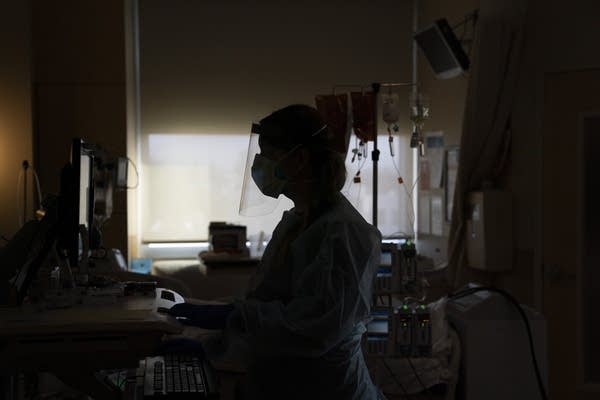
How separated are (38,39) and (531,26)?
305 centimetres

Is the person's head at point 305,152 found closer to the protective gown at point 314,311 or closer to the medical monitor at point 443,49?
the protective gown at point 314,311

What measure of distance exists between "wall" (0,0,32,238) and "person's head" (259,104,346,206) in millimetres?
3074

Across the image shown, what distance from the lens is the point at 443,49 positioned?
412cm

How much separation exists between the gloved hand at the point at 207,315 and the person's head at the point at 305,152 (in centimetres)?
36

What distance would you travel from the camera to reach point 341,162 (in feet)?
5.54

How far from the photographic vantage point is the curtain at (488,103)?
3.80 m

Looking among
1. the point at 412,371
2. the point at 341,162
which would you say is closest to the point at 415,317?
the point at 412,371

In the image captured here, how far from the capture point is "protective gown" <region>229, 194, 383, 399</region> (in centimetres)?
150

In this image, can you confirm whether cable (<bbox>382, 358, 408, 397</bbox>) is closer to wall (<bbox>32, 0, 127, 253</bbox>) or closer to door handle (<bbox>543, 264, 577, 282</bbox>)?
door handle (<bbox>543, 264, 577, 282</bbox>)

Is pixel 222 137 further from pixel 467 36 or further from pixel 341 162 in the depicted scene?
pixel 341 162

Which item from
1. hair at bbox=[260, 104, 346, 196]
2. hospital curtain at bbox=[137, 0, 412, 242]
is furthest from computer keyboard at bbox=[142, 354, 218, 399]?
hospital curtain at bbox=[137, 0, 412, 242]

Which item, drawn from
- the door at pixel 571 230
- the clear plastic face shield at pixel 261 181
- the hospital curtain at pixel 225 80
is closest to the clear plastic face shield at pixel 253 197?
the clear plastic face shield at pixel 261 181

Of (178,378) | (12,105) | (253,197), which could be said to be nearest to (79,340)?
(178,378)

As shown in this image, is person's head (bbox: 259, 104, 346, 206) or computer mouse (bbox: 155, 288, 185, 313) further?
computer mouse (bbox: 155, 288, 185, 313)
